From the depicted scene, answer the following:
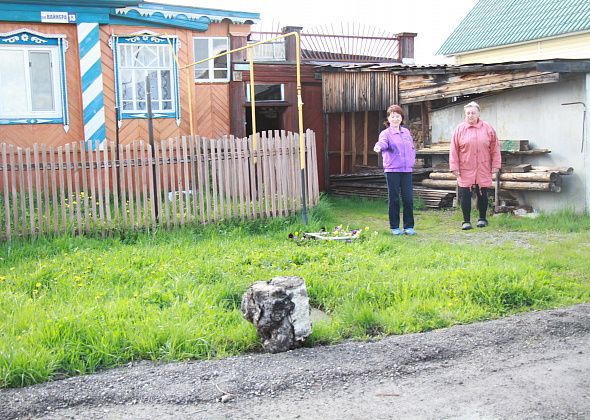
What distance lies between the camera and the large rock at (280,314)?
5062 millimetres

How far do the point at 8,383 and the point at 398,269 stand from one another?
4122 millimetres

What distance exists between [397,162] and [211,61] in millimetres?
6691

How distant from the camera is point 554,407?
13.1 feet

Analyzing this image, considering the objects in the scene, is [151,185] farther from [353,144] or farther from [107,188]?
[353,144]

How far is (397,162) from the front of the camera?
10.0 m

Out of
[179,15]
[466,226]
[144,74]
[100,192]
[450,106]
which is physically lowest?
[466,226]

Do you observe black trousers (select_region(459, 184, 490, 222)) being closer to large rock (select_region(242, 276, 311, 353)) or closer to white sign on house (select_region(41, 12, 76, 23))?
large rock (select_region(242, 276, 311, 353))

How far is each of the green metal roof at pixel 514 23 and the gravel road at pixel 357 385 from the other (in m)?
21.7

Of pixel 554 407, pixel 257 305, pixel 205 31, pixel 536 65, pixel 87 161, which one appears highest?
pixel 205 31

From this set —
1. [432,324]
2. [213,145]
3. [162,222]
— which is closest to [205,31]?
[213,145]

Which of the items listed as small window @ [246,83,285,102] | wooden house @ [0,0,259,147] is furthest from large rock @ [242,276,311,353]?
small window @ [246,83,285,102]

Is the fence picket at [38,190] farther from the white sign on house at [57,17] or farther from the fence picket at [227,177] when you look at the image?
the white sign on house at [57,17]

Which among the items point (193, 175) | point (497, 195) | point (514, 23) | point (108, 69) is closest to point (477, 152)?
point (497, 195)

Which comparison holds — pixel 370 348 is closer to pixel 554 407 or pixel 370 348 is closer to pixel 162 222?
pixel 554 407
